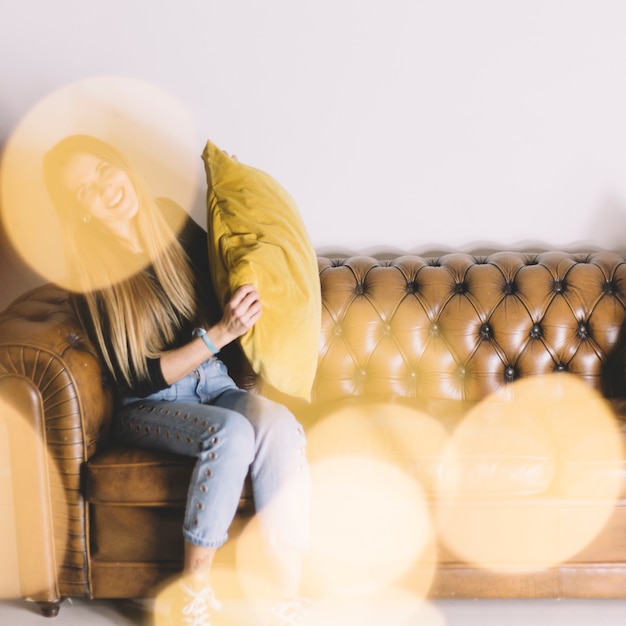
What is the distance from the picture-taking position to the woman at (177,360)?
1.43 meters

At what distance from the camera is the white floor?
5.04 ft

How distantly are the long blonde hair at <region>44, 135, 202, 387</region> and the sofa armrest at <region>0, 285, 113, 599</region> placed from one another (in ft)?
0.23

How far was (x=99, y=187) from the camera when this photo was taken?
160 centimetres

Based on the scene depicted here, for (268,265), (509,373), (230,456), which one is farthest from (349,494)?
(509,373)

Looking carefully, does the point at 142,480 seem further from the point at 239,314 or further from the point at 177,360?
the point at 239,314

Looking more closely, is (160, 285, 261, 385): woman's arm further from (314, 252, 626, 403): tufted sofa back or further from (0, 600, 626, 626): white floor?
(0, 600, 626, 626): white floor

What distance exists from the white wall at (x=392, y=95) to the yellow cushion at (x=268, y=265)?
13.8 inches

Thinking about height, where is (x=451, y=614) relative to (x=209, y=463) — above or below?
below

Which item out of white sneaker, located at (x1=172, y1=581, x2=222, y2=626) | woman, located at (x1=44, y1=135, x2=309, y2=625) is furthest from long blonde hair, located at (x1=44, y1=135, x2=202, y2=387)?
white sneaker, located at (x1=172, y1=581, x2=222, y2=626)

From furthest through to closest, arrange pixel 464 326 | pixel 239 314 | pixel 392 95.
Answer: pixel 392 95, pixel 464 326, pixel 239 314

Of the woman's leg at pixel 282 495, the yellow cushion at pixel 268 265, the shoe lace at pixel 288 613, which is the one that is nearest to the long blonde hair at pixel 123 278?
the yellow cushion at pixel 268 265

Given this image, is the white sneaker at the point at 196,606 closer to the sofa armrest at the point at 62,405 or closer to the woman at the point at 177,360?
the woman at the point at 177,360

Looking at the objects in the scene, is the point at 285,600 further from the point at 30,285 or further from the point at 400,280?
the point at 30,285

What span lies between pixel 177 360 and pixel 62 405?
10.5 inches
